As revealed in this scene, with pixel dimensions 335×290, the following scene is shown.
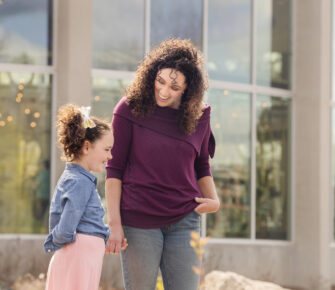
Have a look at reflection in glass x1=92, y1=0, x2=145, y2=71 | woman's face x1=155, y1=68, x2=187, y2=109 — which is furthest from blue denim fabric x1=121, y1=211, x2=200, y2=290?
reflection in glass x1=92, y1=0, x2=145, y2=71

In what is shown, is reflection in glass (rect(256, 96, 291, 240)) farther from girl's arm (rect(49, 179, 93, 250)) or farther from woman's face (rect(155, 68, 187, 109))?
girl's arm (rect(49, 179, 93, 250))

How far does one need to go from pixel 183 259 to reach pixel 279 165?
25.3 feet

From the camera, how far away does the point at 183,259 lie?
11.5 ft

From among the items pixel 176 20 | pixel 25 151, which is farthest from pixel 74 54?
Answer: pixel 176 20

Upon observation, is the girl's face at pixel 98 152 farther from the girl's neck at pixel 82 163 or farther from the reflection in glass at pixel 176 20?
the reflection in glass at pixel 176 20

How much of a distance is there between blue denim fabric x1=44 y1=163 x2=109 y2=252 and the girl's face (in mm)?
51

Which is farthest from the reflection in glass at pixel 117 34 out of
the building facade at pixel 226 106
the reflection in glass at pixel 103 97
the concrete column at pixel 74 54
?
the concrete column at pixel 74 54

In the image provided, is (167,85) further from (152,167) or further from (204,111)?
(152,167)

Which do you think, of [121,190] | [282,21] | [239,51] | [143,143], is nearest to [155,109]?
[143,143]

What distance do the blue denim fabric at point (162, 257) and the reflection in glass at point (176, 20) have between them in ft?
20.5

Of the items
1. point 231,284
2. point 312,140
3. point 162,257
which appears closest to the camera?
point 162,257

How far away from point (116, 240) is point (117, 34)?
6219mm

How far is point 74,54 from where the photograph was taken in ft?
28.8

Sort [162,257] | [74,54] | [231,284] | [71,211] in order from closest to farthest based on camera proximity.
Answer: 1. [71,211]
2. [162,257]
3. [231,284]
4. [74,54]
